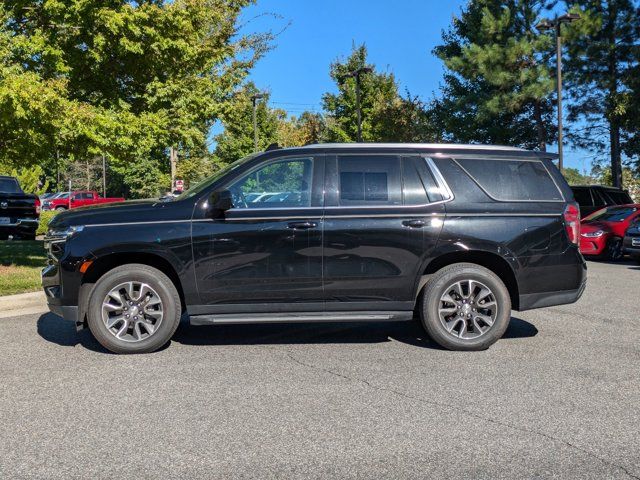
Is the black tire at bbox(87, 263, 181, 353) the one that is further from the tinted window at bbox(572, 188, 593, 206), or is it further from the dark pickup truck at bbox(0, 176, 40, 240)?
the tinted window at bbox(572, 188, 593, 206)

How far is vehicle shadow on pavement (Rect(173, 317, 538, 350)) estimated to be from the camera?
655 cm

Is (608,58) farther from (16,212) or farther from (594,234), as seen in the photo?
(16,212)

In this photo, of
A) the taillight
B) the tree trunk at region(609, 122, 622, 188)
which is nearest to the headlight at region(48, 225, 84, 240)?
the taillight

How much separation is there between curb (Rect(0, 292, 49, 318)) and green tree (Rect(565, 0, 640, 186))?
2400 cm

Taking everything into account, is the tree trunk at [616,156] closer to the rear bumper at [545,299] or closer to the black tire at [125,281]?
the rear bumper at [545,299]

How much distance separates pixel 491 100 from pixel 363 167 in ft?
75.3

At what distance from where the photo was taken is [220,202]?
5.82 m

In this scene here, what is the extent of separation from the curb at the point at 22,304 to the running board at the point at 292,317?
133 inches

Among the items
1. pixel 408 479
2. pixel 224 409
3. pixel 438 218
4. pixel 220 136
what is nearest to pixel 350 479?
pixel 408 479

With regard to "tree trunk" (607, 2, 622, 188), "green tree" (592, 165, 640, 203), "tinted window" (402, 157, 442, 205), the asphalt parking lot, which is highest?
"tree trunk" (607, 2, 622, 188)

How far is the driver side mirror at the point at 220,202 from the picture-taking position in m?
5.82

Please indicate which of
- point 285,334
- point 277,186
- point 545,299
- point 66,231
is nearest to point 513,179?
point 545,299

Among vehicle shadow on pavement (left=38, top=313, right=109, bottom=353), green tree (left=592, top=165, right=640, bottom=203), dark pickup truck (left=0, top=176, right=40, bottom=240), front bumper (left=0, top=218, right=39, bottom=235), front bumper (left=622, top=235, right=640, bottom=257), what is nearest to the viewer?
vehicle shadow on pavement (left=38, top=313, right=109, bottom=353)

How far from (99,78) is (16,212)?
7.58 m
